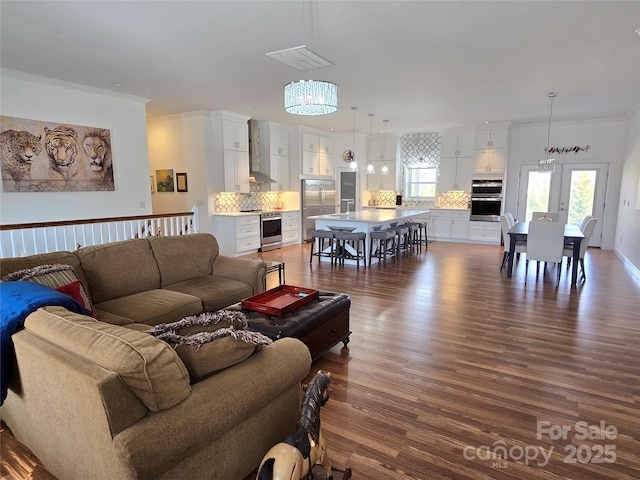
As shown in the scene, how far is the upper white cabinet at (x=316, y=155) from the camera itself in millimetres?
9352

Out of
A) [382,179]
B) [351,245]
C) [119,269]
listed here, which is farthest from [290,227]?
[119,269]

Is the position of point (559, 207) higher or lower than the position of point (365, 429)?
higher

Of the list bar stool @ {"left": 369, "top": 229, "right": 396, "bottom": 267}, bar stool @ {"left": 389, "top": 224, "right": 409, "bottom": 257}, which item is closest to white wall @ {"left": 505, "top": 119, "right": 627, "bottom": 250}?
bar stool @ {"left": 389, "top": 224, "right": 409, "bottom": 257}

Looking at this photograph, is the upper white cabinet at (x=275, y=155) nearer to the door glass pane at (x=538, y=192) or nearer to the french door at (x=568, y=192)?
the french door at (x=568, y=192)

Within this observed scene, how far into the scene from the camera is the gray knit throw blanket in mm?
1513

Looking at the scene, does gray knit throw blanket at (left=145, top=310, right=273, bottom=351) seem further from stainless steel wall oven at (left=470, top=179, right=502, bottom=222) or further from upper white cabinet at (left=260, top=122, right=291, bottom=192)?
stainless steel wall oven at (left=470, top=179, right=502, bottom=222)

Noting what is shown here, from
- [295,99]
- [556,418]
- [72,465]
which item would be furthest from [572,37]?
[72,465]

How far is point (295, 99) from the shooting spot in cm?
304

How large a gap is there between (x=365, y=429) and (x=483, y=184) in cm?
832

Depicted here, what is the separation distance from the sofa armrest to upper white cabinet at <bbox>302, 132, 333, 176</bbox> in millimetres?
5695

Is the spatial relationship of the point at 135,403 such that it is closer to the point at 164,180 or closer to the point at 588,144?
the point at 164,180

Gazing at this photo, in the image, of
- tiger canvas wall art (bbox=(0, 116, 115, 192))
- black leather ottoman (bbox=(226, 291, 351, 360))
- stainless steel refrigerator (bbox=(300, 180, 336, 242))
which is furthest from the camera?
stainless steel refrigerator (bbox=(300, 180, 336, 242))

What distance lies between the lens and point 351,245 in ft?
23.2

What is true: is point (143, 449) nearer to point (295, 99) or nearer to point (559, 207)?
point (295, 99)
